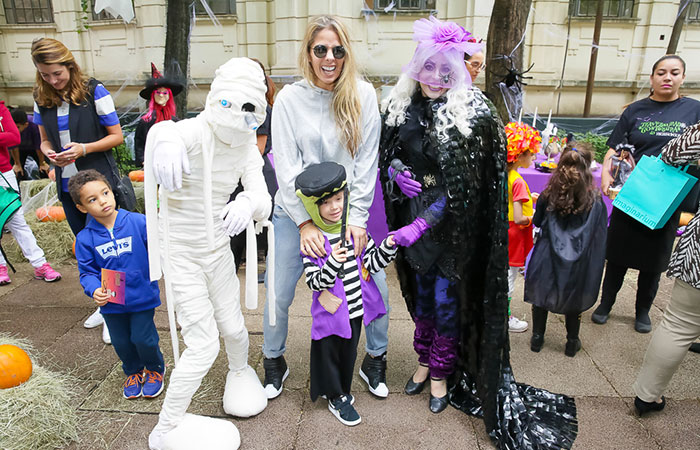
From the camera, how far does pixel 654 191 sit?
3232 mm

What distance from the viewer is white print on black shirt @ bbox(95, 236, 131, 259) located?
278cm

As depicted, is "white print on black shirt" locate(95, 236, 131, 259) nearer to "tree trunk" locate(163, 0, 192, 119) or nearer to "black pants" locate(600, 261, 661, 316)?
"black pants" locate(600, 261, 661, 316)

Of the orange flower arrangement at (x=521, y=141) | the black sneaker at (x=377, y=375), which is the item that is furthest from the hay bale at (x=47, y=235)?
the orange flower arrangement at (x=521, y=141)

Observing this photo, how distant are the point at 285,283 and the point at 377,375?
2.78ft

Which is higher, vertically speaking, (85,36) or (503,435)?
(85,36)

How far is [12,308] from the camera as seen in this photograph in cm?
429

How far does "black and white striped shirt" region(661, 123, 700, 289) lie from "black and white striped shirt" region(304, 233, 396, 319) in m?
1.60

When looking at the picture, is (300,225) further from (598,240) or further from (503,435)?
(598,240)

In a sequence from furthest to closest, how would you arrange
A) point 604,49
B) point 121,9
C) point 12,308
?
point 604,49 → point 121,9 → point 12,308

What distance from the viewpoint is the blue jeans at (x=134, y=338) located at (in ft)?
9.28

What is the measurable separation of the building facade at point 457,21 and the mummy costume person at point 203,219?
477 inches

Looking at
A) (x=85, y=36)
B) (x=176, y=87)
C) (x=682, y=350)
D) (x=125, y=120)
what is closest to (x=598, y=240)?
(x=682, y=350)

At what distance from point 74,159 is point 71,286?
194 cm

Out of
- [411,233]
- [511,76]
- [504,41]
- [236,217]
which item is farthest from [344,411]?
[504,41]
